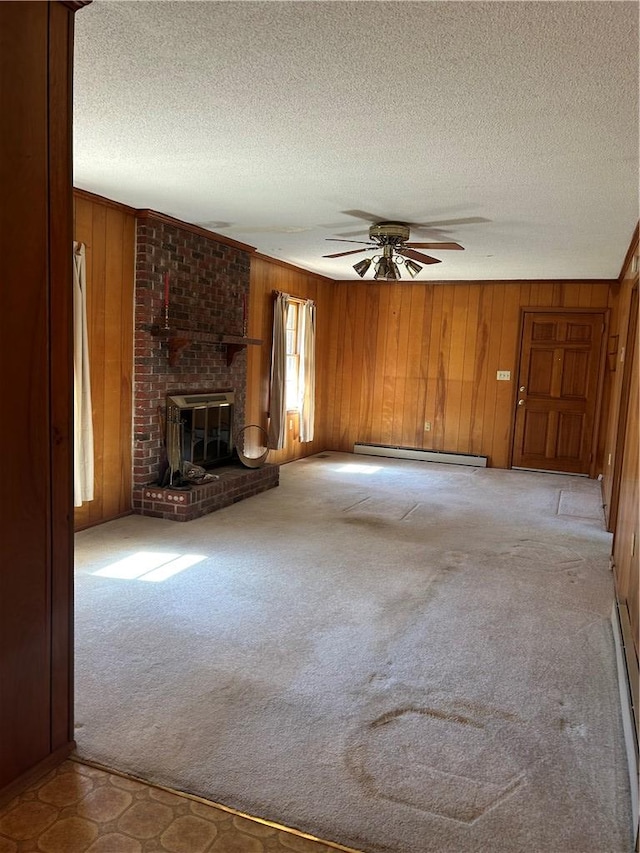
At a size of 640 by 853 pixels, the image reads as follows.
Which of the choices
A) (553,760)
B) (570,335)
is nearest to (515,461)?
(570,335)

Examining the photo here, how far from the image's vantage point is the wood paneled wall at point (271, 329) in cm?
683

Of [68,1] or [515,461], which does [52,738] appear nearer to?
[68,1]

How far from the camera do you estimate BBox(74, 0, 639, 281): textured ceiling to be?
2.02 metres

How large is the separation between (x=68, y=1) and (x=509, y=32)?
4.42ft

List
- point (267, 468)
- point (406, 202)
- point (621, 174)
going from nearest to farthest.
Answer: point (621, 174)
point (406, 202)
point (267, 468)

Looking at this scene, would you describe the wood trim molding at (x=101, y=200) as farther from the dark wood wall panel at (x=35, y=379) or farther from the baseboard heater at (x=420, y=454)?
the baseboard heater at (x=420, y=454)

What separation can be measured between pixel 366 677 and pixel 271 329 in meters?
5.01

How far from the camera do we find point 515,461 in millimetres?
8102

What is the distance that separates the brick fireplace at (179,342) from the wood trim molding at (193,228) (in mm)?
10

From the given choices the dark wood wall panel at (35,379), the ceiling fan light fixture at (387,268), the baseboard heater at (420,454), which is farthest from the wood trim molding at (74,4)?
the baseboard heater at (420,454)

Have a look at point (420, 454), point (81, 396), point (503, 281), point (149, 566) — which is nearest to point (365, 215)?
point (81, 396)

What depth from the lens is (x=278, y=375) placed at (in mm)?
7203

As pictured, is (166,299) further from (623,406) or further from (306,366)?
(623,406)

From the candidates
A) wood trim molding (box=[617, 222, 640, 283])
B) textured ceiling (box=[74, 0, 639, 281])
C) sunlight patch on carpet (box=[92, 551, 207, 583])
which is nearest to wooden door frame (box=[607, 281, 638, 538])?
wood trim molding (box=[617, 222, 640, 283])
